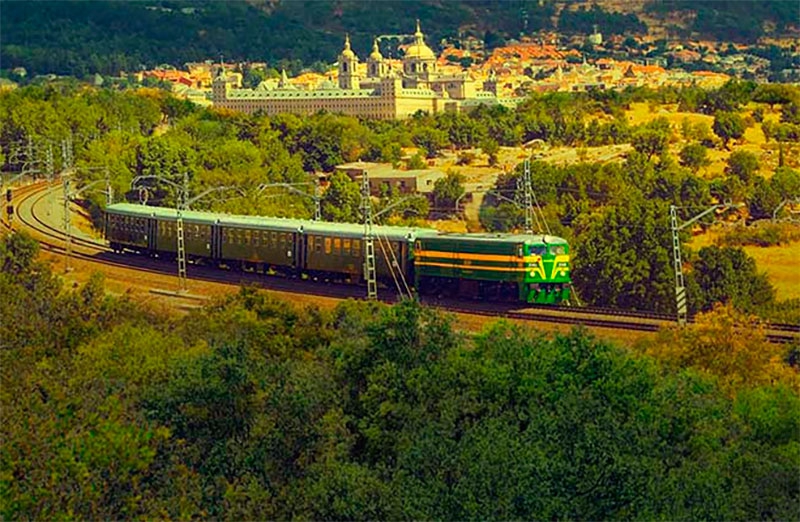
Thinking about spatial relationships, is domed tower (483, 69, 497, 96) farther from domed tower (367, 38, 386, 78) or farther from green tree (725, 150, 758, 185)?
green tree (725, 150, 758, 185)

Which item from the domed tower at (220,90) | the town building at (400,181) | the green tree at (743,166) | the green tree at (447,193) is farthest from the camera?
the domed tower at (220,90)

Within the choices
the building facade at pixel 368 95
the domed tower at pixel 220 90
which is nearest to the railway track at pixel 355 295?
the building facade at pixel 368 95

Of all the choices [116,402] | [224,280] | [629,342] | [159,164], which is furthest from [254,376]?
[159,164]

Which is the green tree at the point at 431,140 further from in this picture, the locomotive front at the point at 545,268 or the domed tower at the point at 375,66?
the domed tower at the point at 375,66

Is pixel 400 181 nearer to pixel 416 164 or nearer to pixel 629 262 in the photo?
pixel 416 164

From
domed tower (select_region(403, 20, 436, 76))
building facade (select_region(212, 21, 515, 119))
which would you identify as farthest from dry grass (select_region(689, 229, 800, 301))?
domed tower (select_region(403, 20, 436, 76))
